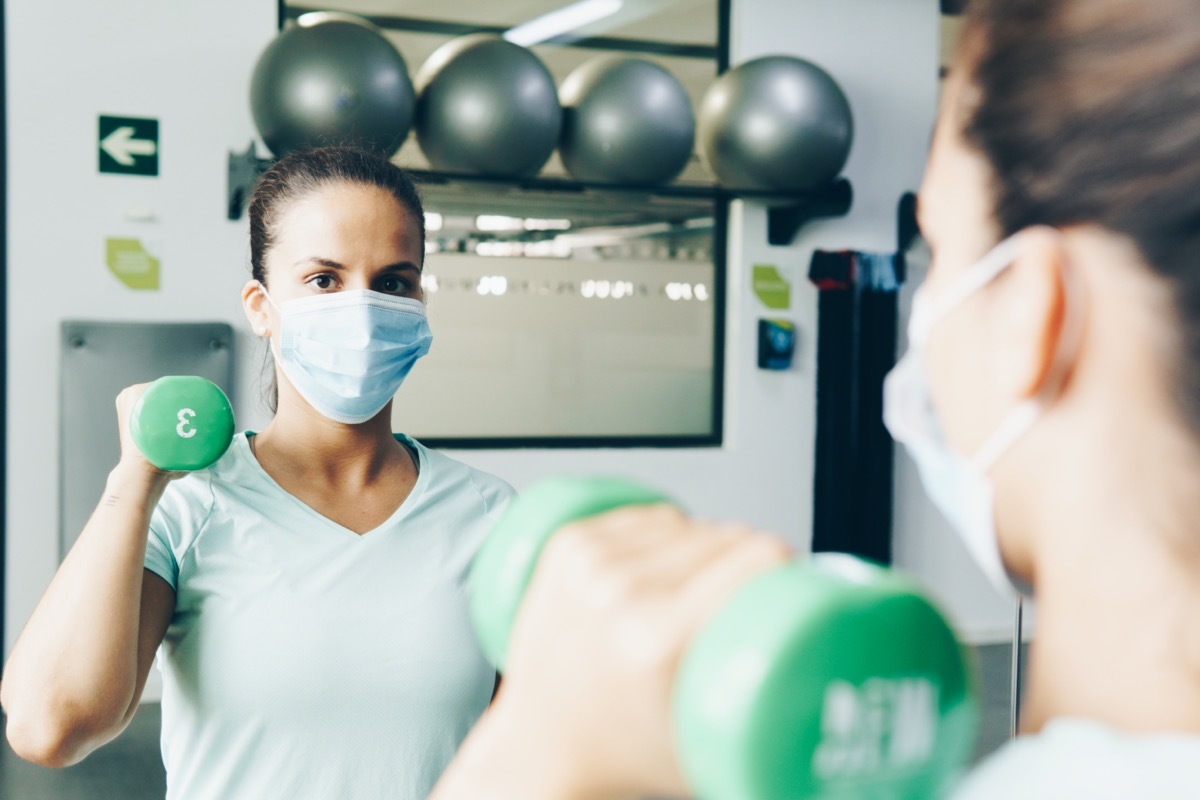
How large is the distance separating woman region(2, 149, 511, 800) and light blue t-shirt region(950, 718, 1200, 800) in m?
1.00

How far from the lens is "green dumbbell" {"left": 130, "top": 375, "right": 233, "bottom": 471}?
132 cm

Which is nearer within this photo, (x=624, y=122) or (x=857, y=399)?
(x=624, y=122)

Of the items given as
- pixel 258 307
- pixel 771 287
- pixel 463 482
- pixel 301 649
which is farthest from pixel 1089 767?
pixel 771 287

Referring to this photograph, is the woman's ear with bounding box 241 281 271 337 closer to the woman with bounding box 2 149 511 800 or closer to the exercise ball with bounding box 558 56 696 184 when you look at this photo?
the woman with bounding box 2 149 511 800

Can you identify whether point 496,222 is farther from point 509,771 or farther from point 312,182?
point 509,771

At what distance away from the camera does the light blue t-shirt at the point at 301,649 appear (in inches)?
51.9

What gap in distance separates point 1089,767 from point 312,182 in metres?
1.32

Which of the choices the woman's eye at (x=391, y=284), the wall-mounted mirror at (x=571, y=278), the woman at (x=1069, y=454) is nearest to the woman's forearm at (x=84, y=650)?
the woman's eye at (x=391, y=284)

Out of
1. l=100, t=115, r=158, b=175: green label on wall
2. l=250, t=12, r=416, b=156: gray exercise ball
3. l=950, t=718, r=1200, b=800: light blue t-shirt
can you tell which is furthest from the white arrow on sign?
l=950, t=718, r=1200, b=800: light blue t-shirt

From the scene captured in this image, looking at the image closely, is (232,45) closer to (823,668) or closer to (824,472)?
(824,472)

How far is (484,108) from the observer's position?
12.4 ft

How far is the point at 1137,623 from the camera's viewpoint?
1.60 feet

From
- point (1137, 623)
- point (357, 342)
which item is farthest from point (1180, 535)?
point (357, 342)

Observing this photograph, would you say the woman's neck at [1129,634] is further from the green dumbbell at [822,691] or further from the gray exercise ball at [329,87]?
the gray exercise ball at [329,87]
